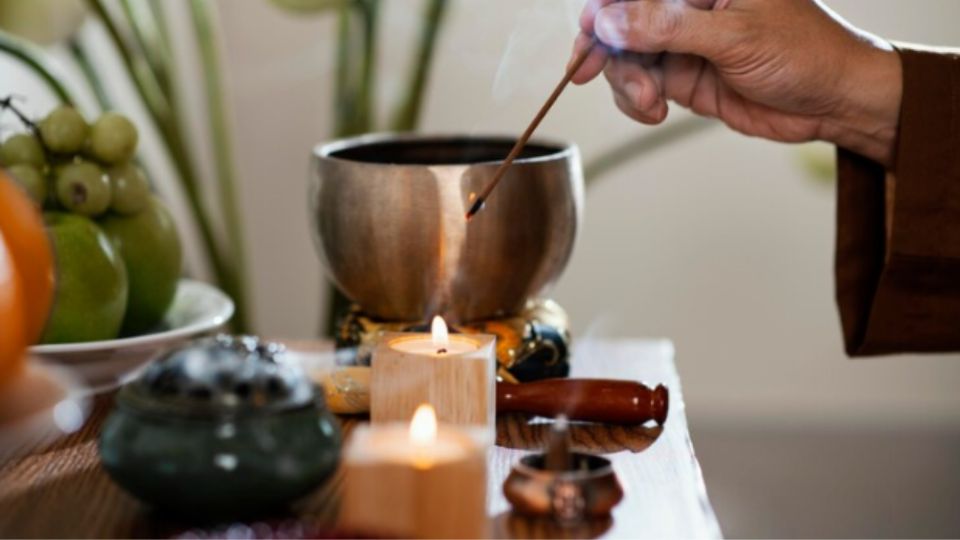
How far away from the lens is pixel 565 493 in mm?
658

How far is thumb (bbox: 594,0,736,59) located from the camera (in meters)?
1.00

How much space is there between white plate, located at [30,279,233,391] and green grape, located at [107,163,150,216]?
0.09m

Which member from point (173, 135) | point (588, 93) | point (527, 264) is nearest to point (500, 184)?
point (527, 264)

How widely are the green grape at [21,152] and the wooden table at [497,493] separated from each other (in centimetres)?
18

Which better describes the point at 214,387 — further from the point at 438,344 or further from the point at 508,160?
the point at 508,160

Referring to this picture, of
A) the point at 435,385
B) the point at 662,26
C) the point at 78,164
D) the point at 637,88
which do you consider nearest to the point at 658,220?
the point at 637,88

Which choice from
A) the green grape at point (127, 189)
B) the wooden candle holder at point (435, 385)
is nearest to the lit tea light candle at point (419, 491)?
the wooden candle holder at point (435, 385)

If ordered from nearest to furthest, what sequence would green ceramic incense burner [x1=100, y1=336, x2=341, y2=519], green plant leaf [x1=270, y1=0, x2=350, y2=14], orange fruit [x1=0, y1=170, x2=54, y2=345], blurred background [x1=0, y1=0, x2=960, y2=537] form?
green ceramic incense burner [x1=100, y1=336, x2=341, y2=519] → orange fruit [x1=0, y1=170, x2=54, y2=345] → green plant leaf [x1=270, y1=0, x2=350, y2=14] → blurred background [x1=0, y1=0, x2=960, y2=537]

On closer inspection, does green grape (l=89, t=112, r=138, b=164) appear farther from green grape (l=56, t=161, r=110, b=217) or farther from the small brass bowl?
the small brass bowl

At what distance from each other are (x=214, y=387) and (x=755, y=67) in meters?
0.56

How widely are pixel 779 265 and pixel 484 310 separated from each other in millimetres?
1480

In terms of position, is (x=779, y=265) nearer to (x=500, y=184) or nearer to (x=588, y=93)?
(x=588, y=93)

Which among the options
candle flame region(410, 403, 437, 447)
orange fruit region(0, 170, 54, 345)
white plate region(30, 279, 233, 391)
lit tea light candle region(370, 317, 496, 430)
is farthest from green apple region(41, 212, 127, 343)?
candle flame region(410, 403, 437, 447)

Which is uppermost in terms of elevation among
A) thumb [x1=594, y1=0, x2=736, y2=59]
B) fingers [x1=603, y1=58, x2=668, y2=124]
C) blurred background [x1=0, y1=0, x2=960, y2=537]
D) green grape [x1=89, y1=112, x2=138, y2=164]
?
thumb [x1=594, y1=0, x2=736, y2=59]
